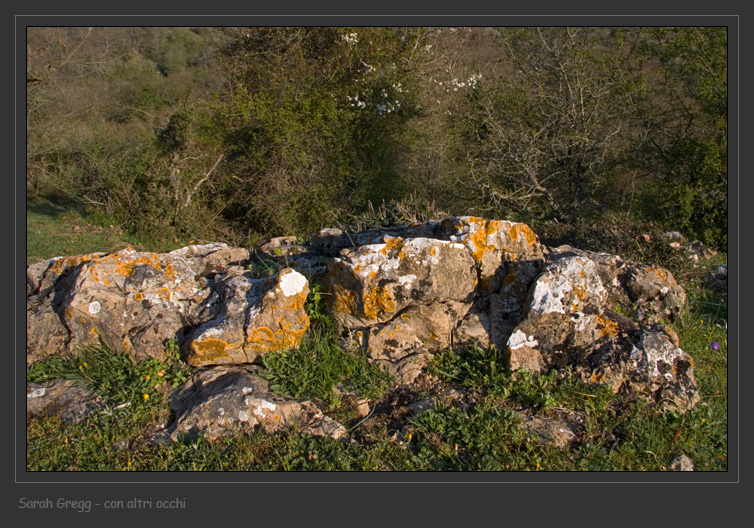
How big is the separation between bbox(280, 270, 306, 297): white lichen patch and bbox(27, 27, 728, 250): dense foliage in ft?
17.4

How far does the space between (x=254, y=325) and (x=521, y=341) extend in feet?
6.72

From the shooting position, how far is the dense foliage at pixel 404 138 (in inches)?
397

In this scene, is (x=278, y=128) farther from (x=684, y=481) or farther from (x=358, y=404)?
(x=684, y=481)

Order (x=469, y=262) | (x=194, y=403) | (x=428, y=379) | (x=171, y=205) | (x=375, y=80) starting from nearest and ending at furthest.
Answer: (x=194, y=403), (x=428, y=379), (x=469, y=262), (x=171, y=205), (x=375, y=80)

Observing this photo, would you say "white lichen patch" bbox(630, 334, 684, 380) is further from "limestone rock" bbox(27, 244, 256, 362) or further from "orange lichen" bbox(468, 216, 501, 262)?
"limestone rock" bbox(27, 244, 256, 362)

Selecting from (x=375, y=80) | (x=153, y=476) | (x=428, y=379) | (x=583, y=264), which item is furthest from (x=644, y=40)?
(x=153, y=476)

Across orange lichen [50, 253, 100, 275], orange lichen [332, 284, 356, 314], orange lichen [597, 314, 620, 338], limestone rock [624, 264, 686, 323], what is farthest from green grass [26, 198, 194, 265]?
limestone rock [624, 264, 686, 323]

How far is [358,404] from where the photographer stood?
394 cm

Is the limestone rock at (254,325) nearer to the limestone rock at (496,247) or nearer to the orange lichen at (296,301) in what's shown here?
the orange lichen at (296,301)

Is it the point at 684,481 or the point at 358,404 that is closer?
the point at 684,481

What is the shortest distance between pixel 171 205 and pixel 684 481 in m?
9.38

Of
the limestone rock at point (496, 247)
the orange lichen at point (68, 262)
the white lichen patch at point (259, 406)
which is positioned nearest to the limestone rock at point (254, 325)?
the white lichen patch at point (259, 406)

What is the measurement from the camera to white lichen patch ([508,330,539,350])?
409cm

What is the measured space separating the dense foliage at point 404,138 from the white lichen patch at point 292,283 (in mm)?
5312
